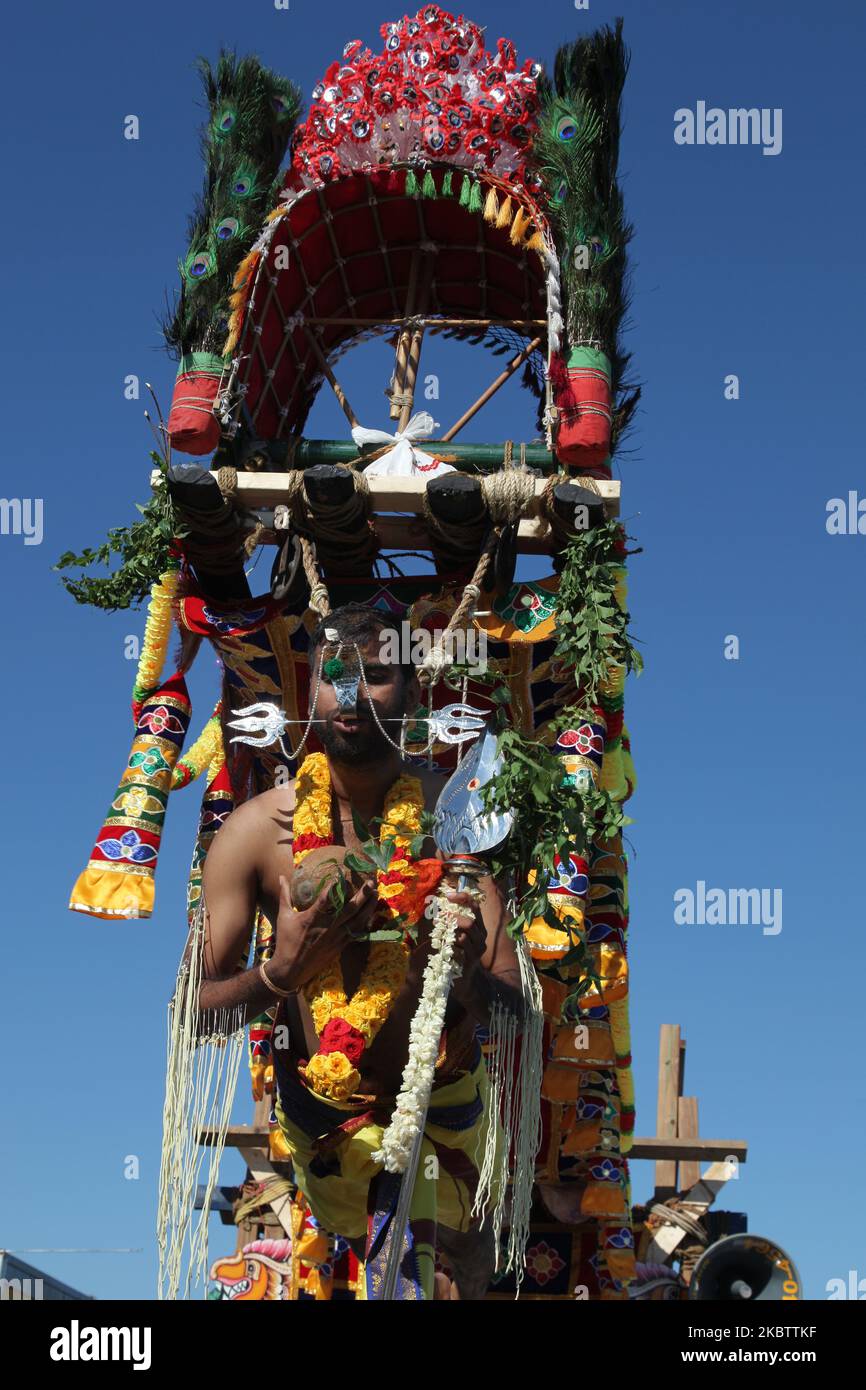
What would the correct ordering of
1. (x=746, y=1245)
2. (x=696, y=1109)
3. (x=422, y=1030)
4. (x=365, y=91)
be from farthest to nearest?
(x=696, y=1109) < (x=746, y=1245) < (x=365, y=91) < (x=422, y=1030)

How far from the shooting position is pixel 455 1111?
23.9ft

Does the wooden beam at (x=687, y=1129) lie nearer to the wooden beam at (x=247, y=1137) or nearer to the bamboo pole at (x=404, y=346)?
the wooden beam at (x=247, y=1137)

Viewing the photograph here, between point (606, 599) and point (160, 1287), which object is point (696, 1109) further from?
point (160, 1287)

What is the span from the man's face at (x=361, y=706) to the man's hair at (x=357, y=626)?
0.03 metres

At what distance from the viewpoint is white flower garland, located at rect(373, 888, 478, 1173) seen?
6.52 m

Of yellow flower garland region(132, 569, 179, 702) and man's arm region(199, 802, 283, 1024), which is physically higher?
yellow flower garland region(132, 569, 179, 702)

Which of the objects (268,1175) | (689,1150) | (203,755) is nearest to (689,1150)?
(689,1150)

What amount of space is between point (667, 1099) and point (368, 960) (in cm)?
687

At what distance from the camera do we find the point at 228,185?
9.30 m

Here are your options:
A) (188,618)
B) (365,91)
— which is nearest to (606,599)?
(188,618)

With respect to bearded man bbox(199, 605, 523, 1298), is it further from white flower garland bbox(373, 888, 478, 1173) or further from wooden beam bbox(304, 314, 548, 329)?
wooden beam bbox(304, 314, 548, 329)

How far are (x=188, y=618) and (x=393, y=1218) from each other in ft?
10.3

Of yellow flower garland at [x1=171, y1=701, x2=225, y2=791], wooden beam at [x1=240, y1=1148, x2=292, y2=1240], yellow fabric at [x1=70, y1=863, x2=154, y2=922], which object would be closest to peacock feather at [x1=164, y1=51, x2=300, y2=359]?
yellow flower garland at [x1=171, y1=701, x2=225, y2=791]

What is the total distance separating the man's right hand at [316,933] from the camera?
6.78m
